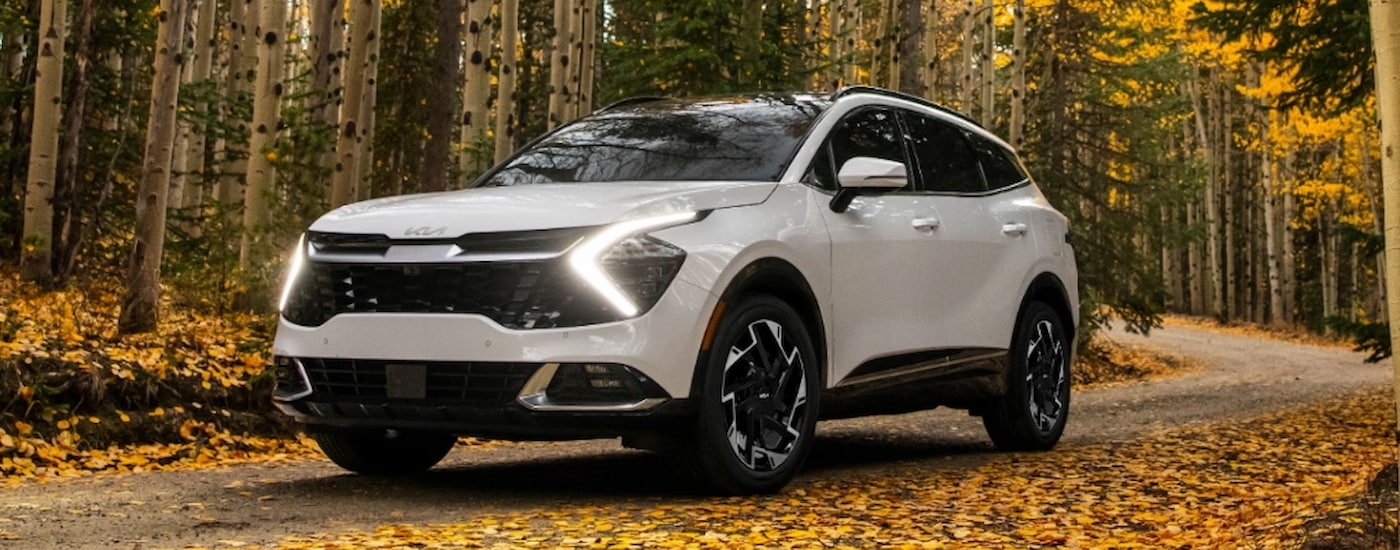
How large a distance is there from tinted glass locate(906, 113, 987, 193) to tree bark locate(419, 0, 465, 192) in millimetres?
9807

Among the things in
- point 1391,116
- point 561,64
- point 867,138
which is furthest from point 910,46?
point 1391,116

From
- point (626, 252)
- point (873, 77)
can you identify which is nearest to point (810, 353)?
point (626, 252)

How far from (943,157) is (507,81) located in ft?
36.3

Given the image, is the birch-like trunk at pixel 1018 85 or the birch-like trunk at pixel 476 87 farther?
the birch-like trunk at pixel 1018 85

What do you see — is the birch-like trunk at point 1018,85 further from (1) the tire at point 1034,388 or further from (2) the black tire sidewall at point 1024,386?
(2) the black tire sidewall at point 1024,386

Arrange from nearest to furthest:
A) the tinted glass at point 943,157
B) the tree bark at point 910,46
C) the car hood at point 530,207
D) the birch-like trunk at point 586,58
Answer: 1. the car hood at point 530,207
2. the tinted glass at point 943,157
3. the birch-like trunk at point 586,58
4. the tree bark at point 910,46

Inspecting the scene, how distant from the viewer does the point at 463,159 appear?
17250mm

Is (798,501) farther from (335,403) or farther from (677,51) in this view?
(677,51)

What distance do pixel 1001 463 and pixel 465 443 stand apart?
11.8ft

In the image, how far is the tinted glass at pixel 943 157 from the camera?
8195 mm

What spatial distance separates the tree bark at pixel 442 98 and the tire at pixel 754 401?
37.4 ft

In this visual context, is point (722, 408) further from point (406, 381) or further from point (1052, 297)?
point (1052, 297)

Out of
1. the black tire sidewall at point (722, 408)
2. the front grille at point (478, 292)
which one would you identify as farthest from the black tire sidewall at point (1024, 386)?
the front grille at point (478, 292)

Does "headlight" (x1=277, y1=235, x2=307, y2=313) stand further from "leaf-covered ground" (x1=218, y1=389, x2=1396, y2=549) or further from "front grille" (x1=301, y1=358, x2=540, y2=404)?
"leaf-covered ground" (x1=218, y1=389, x2=1396, y2=549)
